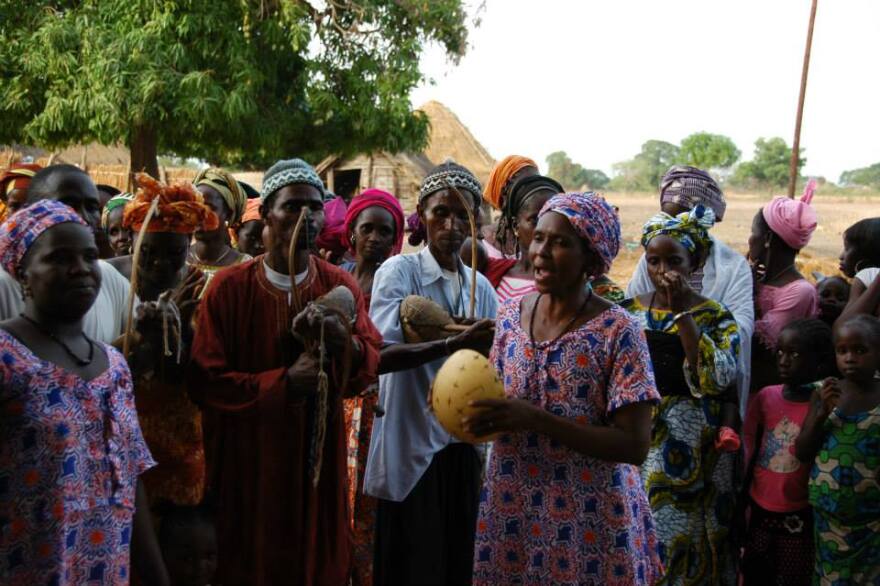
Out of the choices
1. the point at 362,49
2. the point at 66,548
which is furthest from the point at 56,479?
the point at 362,49

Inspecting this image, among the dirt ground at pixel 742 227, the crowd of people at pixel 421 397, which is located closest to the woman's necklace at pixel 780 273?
the crowd of people at pixel 421 397

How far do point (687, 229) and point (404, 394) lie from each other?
1.52m

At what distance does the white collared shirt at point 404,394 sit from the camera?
3.57 m

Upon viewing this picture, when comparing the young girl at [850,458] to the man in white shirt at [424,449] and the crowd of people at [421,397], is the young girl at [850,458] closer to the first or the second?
the crowd of people at [421,397]

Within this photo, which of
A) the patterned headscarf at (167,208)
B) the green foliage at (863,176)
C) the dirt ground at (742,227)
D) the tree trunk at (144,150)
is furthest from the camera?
the green foliage at (863,176)

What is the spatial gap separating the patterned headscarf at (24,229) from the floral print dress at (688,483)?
257 cm

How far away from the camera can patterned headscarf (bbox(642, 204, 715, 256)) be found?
375 centimetres

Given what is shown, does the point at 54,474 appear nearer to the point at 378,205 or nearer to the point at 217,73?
the point at 378,205

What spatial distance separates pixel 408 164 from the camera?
61.1ft

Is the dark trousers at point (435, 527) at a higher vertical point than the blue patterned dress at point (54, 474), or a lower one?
lower

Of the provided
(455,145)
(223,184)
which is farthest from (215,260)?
(455,145)

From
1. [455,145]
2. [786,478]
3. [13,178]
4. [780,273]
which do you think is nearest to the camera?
[786,478]

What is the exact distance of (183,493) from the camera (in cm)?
325

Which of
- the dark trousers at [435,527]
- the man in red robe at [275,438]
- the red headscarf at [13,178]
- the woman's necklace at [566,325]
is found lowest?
the dark trousers at [435,527]
